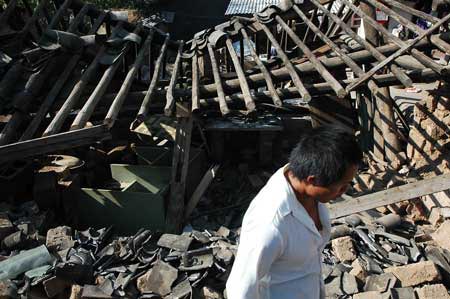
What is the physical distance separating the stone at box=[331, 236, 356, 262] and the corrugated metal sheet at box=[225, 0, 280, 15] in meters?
15.5

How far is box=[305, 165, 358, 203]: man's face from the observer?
75.1 inches

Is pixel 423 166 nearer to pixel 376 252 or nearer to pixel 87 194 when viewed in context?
pixel 376 252

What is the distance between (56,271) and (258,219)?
10.8 feet

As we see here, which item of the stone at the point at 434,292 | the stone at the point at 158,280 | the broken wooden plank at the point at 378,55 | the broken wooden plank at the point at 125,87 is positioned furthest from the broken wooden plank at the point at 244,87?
the stone at the point at 434,292

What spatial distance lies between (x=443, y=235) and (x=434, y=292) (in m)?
1.16

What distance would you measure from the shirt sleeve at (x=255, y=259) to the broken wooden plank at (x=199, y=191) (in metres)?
4.52

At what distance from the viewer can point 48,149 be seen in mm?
4531

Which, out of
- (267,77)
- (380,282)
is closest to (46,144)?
(267,77)

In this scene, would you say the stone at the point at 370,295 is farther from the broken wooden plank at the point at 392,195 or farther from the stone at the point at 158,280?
the stone at the point at 158,280

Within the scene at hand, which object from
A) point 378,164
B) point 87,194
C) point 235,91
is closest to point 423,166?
point 378,164

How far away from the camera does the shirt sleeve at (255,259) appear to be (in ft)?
5.91

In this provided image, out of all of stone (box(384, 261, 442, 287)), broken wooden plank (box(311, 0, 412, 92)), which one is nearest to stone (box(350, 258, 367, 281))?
stone (box(384, 261, 442, 287))

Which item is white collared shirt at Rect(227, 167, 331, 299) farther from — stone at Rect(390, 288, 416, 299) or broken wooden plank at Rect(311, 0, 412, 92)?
broken wooden plank at Rect(311, 0, 412, 92)

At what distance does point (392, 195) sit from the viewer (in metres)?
5.30
